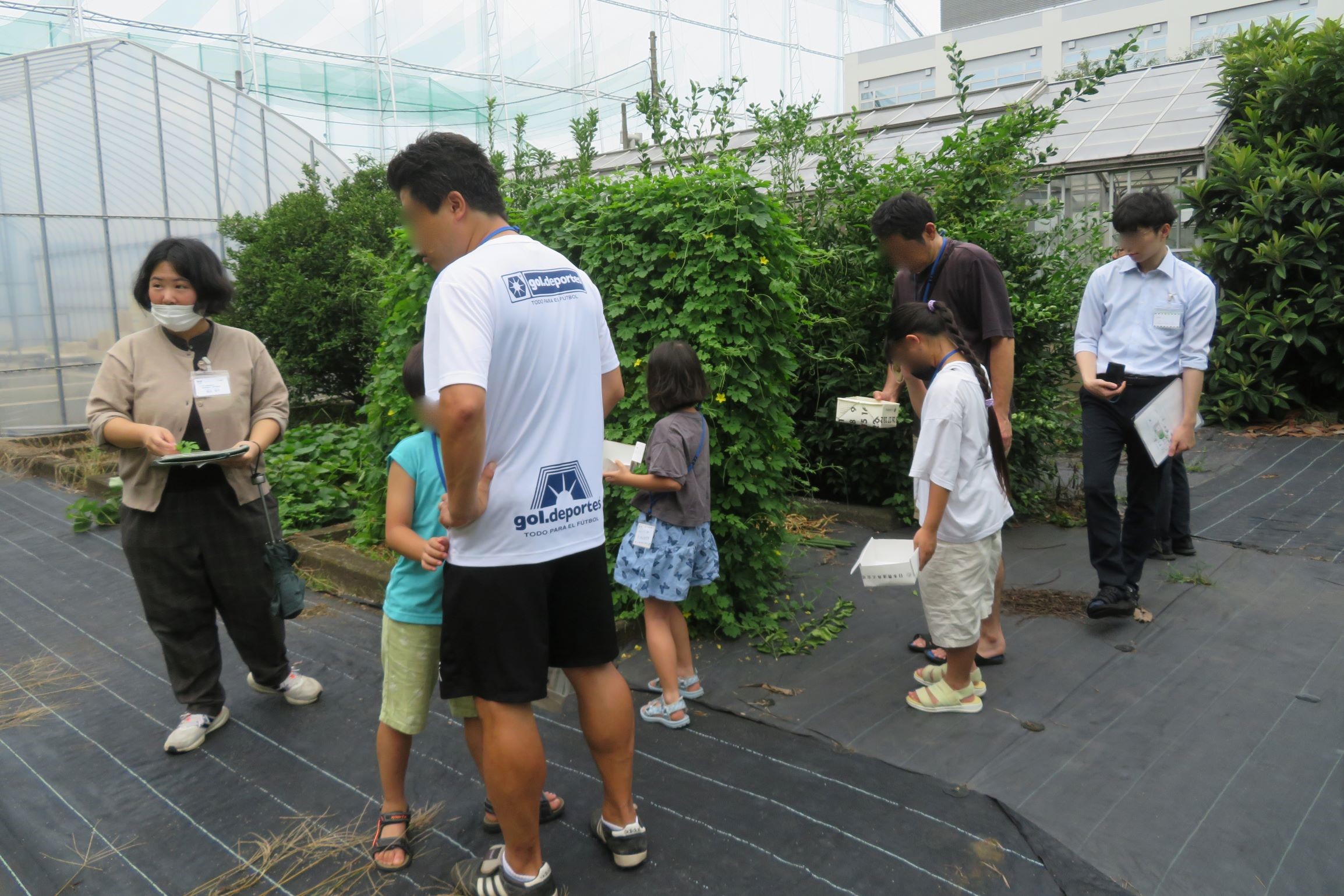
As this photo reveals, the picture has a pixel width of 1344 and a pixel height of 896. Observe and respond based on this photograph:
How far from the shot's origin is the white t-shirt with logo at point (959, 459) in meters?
3.11

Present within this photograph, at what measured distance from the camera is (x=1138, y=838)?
2.50 metres

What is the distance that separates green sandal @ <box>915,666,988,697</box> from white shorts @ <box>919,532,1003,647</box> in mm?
210

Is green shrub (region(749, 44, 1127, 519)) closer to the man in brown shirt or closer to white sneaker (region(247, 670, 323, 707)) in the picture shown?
the man in brown shirt

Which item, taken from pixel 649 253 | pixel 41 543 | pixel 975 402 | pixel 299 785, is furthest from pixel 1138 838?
pixel 41 543

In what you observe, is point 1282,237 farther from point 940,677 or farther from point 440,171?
point 440,171

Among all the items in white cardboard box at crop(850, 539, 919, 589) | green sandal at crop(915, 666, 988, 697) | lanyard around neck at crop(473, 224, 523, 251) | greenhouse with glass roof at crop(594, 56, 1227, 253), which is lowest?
green sandal at crop(915, 666, 988, 697)

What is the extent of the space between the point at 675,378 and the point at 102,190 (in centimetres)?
1100

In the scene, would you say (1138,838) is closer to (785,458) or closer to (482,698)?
(482,698)

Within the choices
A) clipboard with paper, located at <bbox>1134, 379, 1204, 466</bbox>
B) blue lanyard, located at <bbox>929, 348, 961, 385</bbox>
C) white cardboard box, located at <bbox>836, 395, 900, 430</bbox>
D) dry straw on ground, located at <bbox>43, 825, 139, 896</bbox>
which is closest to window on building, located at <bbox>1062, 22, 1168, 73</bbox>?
clipboard with paper, located at <bbox>1134, 379, 1204, 466</bbox>

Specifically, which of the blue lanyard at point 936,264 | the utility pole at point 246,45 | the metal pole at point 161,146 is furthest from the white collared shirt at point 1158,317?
the utility pole at point 246,45

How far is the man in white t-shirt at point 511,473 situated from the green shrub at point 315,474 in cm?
343

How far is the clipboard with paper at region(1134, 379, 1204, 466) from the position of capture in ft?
13.0

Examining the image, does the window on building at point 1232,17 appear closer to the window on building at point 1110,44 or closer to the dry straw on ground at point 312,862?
the window on building at point 1110,44

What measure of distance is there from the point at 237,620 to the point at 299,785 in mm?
830
